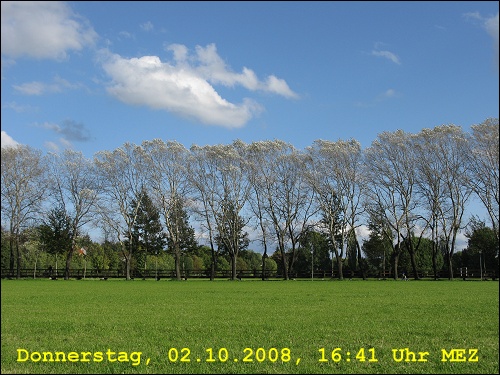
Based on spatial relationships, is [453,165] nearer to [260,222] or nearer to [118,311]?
[260,222]

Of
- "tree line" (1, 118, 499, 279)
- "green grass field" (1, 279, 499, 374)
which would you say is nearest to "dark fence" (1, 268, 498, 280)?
"tree line" (1, 118, 499, 279)

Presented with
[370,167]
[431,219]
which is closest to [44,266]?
[370,167]

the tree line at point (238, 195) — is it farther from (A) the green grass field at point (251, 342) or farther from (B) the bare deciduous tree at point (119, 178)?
(A) the green grass field at point (251, 342)

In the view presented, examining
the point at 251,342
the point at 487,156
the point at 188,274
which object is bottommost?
the point at 188,274

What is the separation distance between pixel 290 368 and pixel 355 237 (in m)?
54.9

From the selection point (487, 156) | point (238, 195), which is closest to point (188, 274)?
point (238, 195)

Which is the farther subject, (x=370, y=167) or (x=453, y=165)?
(x=370, y=167)

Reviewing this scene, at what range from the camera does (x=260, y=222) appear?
204 ft

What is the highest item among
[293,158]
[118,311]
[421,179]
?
[293,158]

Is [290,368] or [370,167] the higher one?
[370,167]

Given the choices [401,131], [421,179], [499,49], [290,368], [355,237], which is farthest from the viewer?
[355,237]

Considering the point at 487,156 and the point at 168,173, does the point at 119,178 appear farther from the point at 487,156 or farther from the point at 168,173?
the point at 487,156

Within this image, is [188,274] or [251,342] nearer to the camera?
[251,342]

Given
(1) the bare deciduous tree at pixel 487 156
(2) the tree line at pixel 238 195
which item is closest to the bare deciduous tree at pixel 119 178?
(2) the tree line at pixel 238 195
